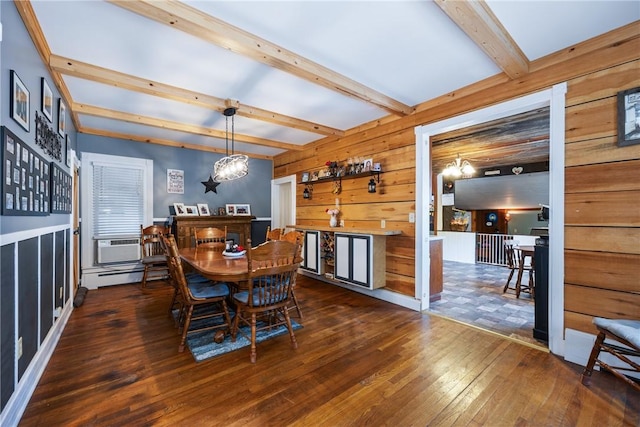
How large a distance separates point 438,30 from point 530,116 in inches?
96.7

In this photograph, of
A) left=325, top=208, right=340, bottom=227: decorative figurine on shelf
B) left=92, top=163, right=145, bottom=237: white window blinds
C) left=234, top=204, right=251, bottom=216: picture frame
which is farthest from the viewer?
left=234, top=204, right=251, bottom=216: picture frame

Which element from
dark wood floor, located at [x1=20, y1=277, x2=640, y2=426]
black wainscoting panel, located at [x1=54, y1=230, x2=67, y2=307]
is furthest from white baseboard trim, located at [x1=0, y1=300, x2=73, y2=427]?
black wainscoting panel, located at [x1=54, y1=230, x2=67, y2=307]

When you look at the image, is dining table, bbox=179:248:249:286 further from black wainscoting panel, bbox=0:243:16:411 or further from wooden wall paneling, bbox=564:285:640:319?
wooden wall paneling, bbox=564:285:640:319

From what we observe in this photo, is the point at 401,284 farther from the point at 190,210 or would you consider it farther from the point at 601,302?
the point at 190,210

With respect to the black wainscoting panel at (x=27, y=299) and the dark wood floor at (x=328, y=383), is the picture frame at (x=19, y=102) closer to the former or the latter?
the black wainscoting panel at (x=27, y=299)

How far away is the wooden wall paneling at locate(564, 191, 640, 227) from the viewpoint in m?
2.01

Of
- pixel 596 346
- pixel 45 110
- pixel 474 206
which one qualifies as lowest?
pixel 596 346

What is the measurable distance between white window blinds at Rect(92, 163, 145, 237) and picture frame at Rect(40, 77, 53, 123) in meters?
2.34

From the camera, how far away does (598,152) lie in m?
2.14

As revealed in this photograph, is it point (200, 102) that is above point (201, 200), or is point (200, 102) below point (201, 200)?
above

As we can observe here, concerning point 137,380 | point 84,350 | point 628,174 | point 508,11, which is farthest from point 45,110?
point 628,174

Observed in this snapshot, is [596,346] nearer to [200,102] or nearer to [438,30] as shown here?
[438,30]

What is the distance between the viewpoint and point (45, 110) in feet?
7.30

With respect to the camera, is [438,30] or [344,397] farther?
[438,30]
